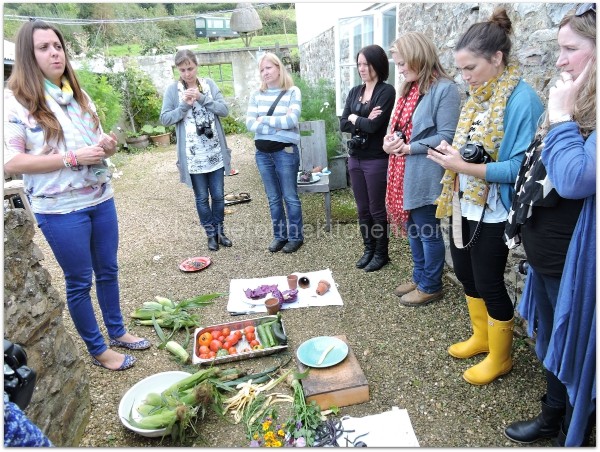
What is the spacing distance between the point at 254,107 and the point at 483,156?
258 centimetres

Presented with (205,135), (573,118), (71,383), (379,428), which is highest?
(573,118)

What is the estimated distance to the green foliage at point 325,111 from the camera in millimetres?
6039

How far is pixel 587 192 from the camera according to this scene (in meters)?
1.36

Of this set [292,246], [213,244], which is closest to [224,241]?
[213,244]

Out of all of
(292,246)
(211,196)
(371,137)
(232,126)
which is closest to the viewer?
(371,137)

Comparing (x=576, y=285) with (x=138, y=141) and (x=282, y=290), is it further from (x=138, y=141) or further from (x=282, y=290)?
(x=138, y=141)

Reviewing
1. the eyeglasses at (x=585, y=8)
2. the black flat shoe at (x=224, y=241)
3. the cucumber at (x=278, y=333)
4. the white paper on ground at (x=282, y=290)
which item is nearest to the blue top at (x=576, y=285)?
the eyeglasses at (x=585, y=8)

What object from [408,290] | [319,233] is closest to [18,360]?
[408,290]

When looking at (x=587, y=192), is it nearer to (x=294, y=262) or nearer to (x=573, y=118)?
(x=573, y=118)

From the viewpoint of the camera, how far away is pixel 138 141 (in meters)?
10.7

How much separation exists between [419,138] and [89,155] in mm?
2000

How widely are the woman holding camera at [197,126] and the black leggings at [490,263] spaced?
265 centimetres

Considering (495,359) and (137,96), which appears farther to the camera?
(137,96)

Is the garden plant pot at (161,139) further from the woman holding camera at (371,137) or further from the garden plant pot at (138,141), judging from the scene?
the woman holding camera at (371,137)
